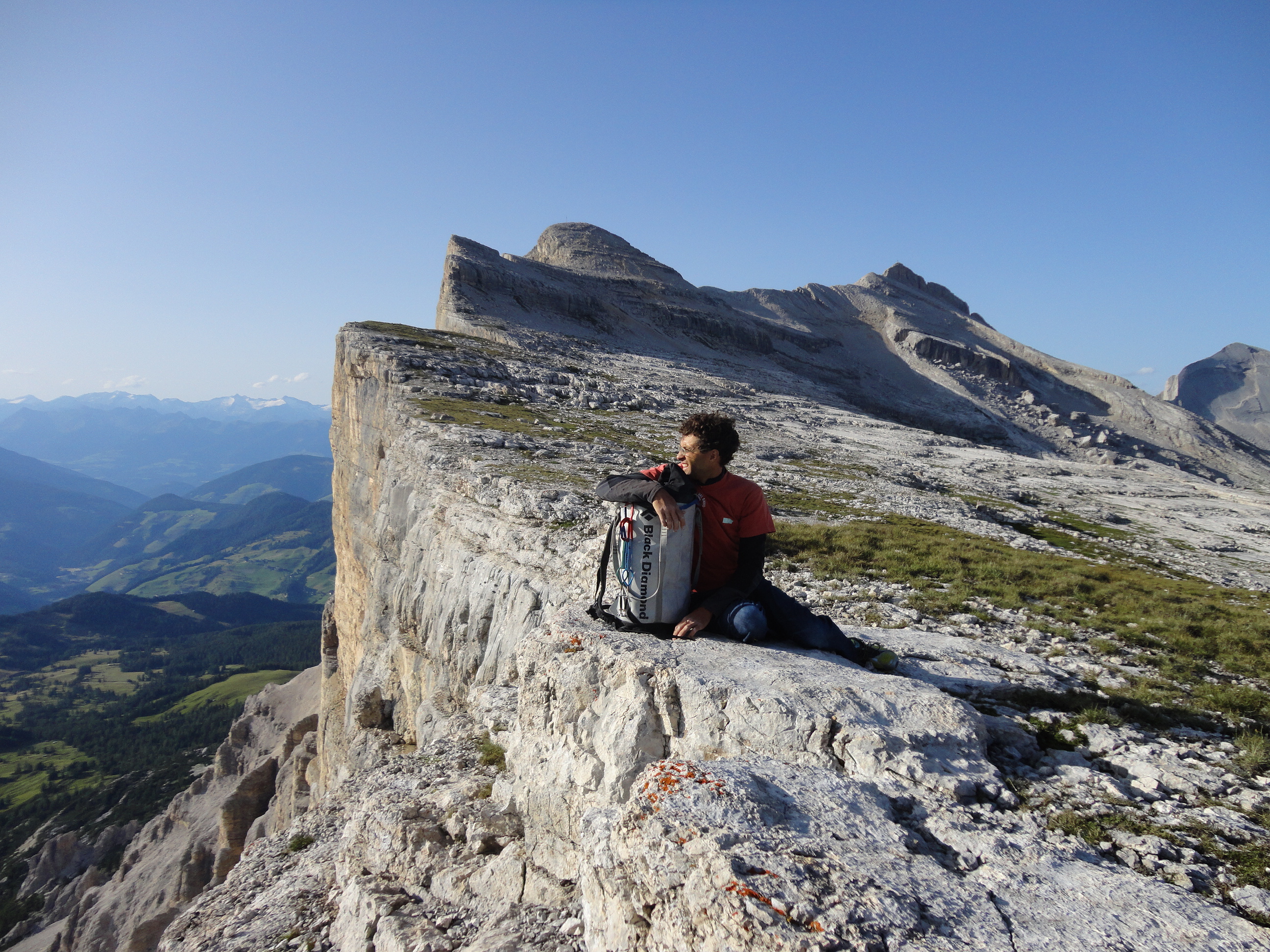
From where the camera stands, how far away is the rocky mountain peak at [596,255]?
4456 inches

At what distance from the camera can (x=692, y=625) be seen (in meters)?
6.99

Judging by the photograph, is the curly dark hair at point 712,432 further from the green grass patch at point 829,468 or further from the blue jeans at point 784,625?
the green grass patch at point 829,468

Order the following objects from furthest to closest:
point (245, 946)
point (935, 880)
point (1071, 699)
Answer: point (245, 946) → point (1071, 699) → point (935, 880)

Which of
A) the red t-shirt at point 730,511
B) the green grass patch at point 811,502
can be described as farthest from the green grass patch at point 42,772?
the red t-shirt at point 730,511

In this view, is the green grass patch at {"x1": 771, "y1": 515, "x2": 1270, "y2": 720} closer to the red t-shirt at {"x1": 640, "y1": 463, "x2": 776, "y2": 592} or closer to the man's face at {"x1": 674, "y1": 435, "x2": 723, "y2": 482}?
the red t-shirt at {"x1": 640, "y1": 463, "x2": 776, "y2": 592}

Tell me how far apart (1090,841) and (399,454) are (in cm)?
2652

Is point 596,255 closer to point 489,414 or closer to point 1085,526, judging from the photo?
point 489,414

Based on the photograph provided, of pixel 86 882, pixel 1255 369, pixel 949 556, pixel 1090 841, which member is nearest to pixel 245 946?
pixel 1090 841

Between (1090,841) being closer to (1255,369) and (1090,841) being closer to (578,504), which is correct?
(578,504)

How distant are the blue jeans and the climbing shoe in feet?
0.42

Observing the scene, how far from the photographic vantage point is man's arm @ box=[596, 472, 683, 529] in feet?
21.4

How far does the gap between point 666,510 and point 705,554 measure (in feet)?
3.72

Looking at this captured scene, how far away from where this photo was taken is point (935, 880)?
4125mm

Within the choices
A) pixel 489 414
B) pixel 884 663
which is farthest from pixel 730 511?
pixel 489 414
